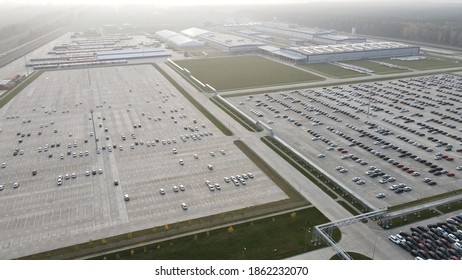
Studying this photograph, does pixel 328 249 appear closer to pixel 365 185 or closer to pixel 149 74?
pixel 365 185

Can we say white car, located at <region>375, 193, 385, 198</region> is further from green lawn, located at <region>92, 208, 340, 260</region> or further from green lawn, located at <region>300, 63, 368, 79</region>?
green lawn, located at <region>300, 63, 368, 79</region>

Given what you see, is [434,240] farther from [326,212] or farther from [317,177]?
[317,177]

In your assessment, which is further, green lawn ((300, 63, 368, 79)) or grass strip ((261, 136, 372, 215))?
green lawn ((300, 63, 368, 79))

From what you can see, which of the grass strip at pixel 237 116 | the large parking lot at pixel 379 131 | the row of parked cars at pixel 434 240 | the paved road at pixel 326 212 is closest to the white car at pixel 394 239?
the row of parked cars at pixel 434 240

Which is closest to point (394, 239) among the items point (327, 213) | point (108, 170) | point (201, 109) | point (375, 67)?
point (327, 213)

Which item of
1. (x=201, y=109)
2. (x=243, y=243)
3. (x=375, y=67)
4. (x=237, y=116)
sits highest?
(x=375, y=67)

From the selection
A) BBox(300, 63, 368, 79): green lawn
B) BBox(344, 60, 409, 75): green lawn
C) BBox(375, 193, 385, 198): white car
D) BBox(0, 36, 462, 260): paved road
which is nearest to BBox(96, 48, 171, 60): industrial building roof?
BBox(300, 63, 368, 79): green lawn
